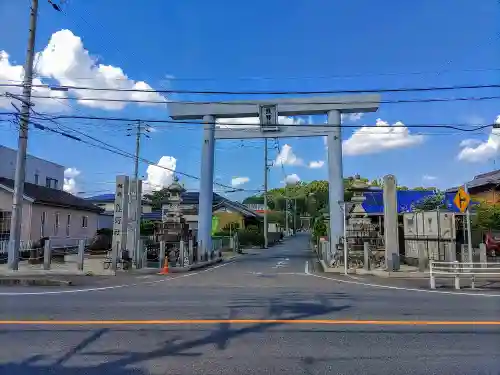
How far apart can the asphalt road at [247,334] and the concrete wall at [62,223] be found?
16560 millimetres

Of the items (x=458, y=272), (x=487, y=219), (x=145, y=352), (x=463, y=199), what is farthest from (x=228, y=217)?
(x=145, y=352)

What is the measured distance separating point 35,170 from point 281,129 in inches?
863

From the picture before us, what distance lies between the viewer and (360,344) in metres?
5.88

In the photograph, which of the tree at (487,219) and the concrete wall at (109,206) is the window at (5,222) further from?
the concrete wall at (109,206)

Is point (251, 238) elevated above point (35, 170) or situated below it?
below

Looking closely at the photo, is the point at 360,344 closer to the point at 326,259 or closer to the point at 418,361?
the point at 418,361

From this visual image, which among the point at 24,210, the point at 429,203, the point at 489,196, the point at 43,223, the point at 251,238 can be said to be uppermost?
the point at 489,196

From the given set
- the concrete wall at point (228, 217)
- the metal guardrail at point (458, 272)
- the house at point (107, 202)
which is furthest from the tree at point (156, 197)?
the metal guardrail at point (458, 272)

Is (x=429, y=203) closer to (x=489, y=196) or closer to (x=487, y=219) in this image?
(x=487, y=219)

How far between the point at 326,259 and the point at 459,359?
1745cm

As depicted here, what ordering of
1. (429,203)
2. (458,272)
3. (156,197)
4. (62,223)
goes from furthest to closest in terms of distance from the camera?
(156,197), (62,223), (429,203), (458,272)

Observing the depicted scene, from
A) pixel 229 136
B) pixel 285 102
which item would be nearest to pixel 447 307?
pixel 285 102

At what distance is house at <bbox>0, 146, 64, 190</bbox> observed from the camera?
101 ft

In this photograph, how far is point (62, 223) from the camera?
29.0 metres
